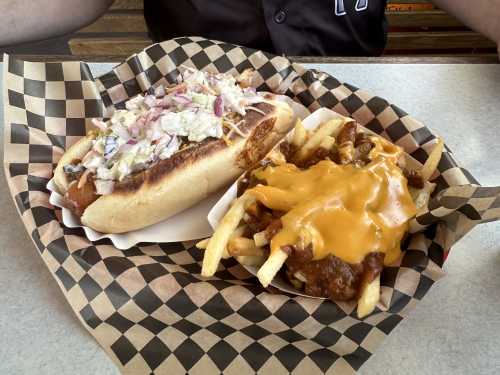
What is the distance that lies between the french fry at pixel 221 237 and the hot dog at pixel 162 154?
1.15ft

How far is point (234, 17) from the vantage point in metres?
2.52

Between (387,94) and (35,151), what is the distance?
5.41 ft

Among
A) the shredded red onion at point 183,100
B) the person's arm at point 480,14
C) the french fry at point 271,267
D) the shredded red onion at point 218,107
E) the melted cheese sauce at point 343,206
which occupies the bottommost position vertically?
the french fry at point 271,267

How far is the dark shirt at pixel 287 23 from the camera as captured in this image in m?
2.42

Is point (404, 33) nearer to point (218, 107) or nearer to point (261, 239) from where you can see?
point (218, 107)

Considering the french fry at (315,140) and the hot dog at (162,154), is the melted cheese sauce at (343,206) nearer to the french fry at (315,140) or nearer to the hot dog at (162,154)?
the french fry at (315,140)

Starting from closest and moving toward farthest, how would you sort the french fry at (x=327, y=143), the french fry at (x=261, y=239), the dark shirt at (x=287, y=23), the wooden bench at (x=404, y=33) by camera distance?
1. the french fry at (x=261, y=239)
2. the french fry at (x=327, y=143)
3. the dark shirt at (x=287, y=23)
4. the wooden bench at (x=404, y=33)

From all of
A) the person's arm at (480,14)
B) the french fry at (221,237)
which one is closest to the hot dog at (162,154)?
the french fry at (221,237)

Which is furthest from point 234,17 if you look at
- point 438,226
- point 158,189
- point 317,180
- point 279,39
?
point 438,226

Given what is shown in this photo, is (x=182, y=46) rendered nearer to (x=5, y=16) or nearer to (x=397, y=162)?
(x=5, y=16)

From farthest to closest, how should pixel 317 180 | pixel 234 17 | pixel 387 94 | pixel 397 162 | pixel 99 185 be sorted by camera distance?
pixel 234 17
pixel 387 94
pixel 99 185
pixel 397 162
pixel 317 180

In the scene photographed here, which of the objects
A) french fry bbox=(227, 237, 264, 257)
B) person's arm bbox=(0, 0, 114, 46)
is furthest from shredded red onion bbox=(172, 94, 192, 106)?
person's arm bbox=(0, 0, 114, 46)

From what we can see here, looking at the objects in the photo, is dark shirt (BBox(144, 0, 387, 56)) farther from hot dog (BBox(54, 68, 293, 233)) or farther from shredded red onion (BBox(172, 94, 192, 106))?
shredded red onion (BBox(172, 94, 192, 106))

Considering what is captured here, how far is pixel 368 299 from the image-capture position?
1.36 metres
